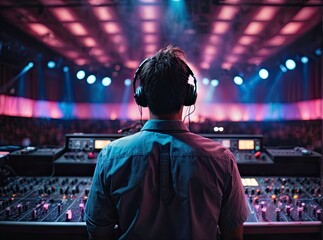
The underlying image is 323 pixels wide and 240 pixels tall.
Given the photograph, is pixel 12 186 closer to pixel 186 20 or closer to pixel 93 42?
pixel 186 20

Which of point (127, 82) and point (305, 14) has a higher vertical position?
point (305, 14)

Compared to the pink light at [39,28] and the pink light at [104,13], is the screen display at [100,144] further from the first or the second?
the pink light at [39,28]

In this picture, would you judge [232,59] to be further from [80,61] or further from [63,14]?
[63,14]

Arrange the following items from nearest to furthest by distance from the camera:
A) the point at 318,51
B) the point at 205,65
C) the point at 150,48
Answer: the point at 318,51 < the point at 150,48 < the point at 205,65

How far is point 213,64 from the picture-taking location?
9289 millimetres

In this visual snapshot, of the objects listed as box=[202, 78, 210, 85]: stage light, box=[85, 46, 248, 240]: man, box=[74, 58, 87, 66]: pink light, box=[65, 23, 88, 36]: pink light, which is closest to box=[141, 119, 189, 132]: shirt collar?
box=[85, 46, 248, 240]: man

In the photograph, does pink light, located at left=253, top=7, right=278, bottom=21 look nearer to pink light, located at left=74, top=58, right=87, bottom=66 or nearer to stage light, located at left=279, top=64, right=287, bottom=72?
stage light, located at left=279, top=64, right=287, bottom=72

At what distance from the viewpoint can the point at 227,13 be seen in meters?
4.64

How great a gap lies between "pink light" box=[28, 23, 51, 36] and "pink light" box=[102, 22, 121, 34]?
1.22m

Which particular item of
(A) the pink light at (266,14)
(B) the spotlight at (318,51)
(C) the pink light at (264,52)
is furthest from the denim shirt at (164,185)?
(C) the pink light at (264,52)

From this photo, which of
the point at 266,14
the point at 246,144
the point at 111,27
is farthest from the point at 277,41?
the point at 246,144

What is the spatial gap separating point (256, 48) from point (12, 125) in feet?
21.9

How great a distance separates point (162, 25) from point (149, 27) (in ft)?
1.10

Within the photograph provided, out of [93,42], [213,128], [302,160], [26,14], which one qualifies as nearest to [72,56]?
[93,42]
